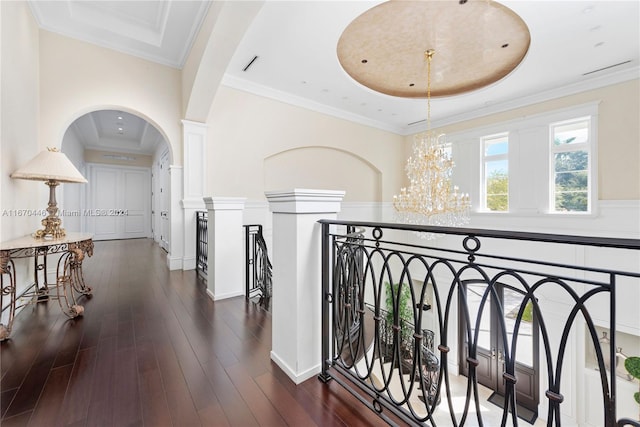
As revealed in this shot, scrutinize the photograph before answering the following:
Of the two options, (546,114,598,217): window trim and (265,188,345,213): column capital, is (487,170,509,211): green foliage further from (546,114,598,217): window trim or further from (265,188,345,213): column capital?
(265,188,345,213): column capital

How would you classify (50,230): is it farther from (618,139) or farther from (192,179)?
(618,139)

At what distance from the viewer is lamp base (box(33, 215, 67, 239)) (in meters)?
2.49

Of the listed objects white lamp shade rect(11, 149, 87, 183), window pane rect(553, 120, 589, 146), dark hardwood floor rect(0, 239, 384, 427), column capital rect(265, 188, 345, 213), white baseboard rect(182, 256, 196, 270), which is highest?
window pane rect(553, 120, 589, 146)

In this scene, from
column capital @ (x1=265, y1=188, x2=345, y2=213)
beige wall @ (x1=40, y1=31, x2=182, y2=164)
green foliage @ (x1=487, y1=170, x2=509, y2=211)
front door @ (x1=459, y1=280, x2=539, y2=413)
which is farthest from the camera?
green foliage @ (x1=487, y1=170, x2=509, y2=211)

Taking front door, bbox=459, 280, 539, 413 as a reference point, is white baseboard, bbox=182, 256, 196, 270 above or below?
above

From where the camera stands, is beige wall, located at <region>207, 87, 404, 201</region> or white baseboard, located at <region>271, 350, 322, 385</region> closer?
white baseboard, located at <region>271, 350, 322, 385</region>

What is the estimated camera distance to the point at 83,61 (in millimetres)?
3457

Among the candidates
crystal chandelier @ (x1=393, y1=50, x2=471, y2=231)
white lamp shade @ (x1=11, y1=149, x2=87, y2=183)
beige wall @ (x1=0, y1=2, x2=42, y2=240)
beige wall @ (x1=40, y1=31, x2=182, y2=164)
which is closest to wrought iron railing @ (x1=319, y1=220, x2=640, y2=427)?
crystal chandelier @ (x1=393, y1=50, x2=471, y2=231)

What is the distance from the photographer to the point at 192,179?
407 cm

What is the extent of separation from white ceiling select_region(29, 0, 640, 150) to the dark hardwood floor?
323 centimetres

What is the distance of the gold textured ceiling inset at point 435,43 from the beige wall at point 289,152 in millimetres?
1392

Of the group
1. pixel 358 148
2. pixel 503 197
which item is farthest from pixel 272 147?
pixel 503 197

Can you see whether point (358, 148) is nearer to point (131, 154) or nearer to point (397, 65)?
point (397, 65)

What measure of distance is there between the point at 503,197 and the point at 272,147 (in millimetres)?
4805
